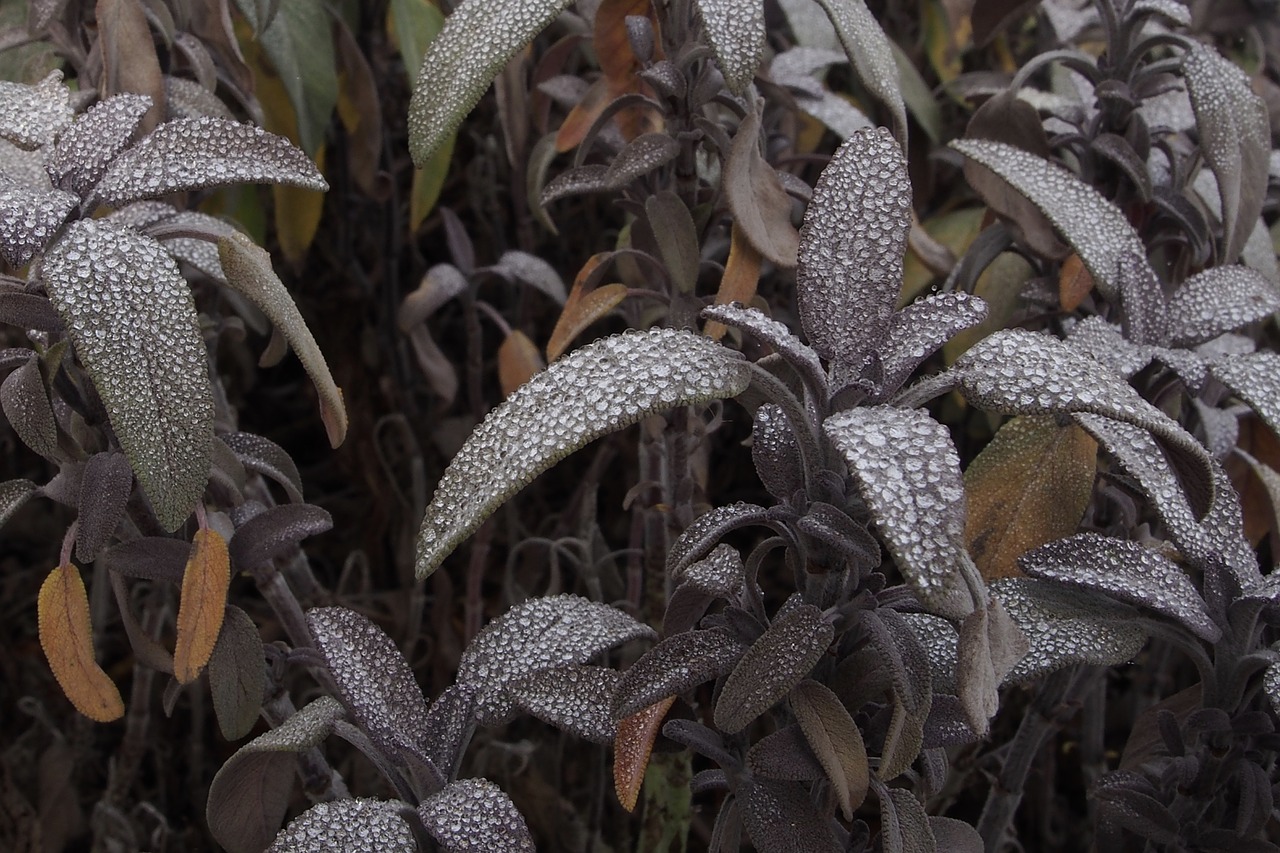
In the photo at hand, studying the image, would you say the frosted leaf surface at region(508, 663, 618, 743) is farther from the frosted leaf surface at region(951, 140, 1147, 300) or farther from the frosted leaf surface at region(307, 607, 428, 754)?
the frosted leaf surface at region(951, 140, 1147, 300)

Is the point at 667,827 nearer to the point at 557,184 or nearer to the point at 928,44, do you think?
the point at 557,184

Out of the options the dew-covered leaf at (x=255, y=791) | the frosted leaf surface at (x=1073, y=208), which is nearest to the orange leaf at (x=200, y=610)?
the dew-covered leaf at (x=255, y=791)

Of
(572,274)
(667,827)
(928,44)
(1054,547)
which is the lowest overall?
(667,827)

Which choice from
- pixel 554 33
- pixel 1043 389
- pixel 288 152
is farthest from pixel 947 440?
pixel 554 33

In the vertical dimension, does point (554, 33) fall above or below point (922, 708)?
above

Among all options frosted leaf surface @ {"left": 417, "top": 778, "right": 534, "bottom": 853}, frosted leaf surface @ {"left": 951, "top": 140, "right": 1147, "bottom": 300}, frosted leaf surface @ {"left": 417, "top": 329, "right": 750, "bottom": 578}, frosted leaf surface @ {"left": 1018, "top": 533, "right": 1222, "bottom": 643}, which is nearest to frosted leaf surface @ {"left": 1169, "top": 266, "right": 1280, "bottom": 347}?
frosted leaf surface @ {"left": 951, "top": 140, "right": 1147, "bottom": 300}

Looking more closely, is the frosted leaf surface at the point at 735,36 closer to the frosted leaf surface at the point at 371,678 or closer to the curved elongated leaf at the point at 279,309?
the curved elongated leaf at the point at 279,309
